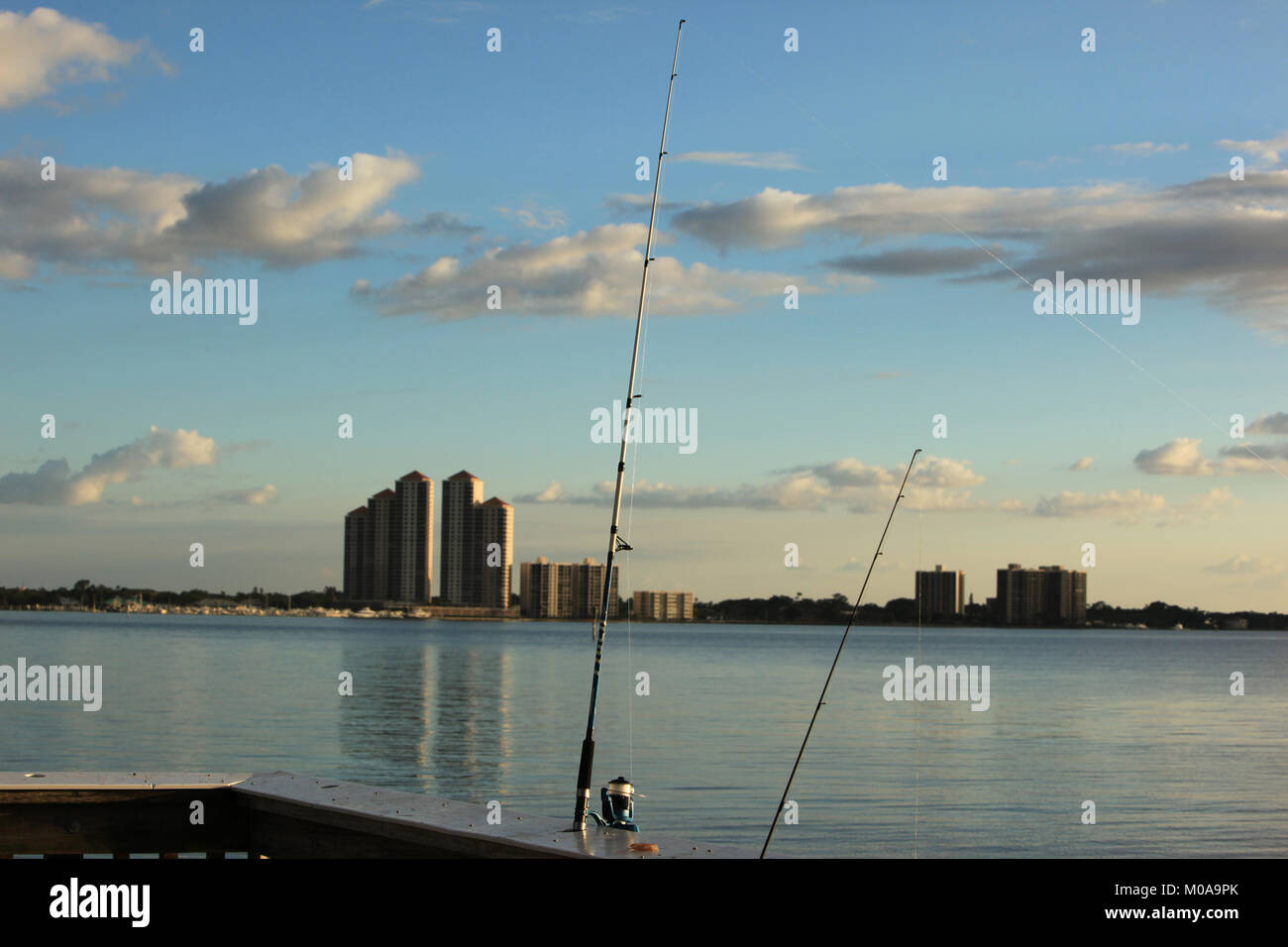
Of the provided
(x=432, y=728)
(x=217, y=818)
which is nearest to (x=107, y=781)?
(x=217, y=818)

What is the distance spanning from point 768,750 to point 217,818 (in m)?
26.4

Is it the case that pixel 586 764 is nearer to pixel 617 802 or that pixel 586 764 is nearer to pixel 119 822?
pixel 617 802

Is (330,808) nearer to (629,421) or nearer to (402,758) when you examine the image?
(629,421)

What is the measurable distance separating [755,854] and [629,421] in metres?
2.89

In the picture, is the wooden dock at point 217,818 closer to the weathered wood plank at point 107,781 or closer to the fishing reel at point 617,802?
the weathered wood plank at point 107,781

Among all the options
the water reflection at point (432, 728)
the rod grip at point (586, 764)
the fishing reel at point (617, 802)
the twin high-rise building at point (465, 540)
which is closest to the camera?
the rod grip at point (586, 764)

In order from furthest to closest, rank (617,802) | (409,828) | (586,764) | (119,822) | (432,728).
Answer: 1. (432,728)
2. (617,802)
3. (586,764)
4. (119,822)
5. (409,828)

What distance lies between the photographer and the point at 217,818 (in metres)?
6.74

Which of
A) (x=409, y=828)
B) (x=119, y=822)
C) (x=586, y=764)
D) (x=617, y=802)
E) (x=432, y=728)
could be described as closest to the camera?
(x=409, y=828)

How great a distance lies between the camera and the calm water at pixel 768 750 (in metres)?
21.2

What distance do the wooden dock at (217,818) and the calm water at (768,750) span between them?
40.3ft

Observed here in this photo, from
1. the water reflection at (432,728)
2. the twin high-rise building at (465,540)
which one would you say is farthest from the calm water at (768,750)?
the twin high-rise building at (465,540)

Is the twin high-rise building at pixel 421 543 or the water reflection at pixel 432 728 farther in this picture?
the twin high-rise building at pixel 421 543
